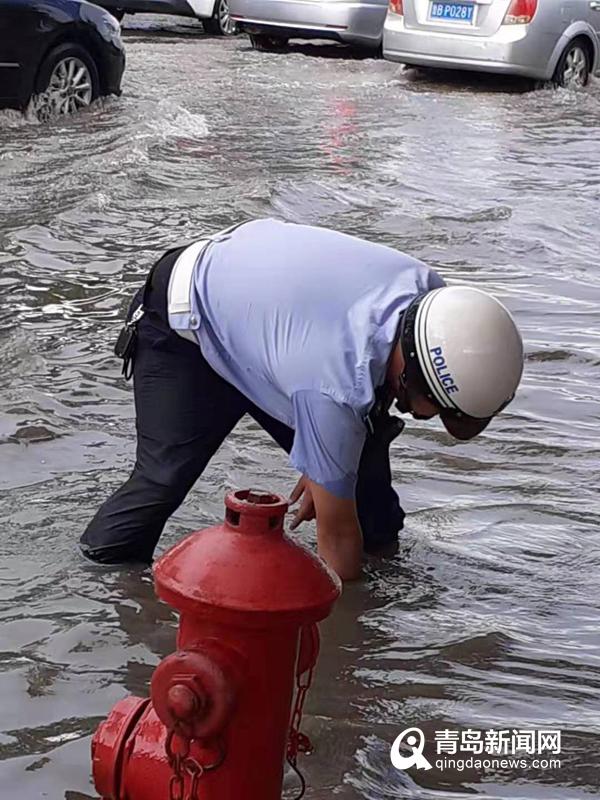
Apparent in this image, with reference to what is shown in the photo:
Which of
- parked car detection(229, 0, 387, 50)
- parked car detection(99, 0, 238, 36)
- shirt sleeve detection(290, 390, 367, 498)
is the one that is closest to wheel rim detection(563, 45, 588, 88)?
parked car detection(229, 0, 387, 50)

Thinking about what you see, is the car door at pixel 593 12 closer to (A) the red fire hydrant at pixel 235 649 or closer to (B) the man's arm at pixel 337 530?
(B) the man's arm at pixel 337 530

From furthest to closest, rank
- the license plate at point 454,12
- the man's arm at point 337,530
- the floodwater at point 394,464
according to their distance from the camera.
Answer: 1. the license plate at point 454,12
2. the floodwater at point 394,464
3. the man's arm at point 337,530

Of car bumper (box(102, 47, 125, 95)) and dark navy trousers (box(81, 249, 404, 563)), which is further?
car bumper (box(102, 47, 125, 95))

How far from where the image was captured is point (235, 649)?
2320mm

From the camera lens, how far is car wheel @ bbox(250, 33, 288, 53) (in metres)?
18.3

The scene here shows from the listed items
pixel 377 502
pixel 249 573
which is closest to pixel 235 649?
pixel 249 573

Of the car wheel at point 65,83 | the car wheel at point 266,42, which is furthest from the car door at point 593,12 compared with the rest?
the car wheel at point 65,83

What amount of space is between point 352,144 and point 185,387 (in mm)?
8142

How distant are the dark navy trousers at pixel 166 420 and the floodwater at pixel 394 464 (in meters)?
0.25

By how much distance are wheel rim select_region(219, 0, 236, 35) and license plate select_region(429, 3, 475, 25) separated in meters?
5.13

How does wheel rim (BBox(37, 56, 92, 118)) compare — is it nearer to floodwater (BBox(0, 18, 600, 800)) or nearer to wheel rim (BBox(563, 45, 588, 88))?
floodwater (BBox(0, 18, 600, 800))

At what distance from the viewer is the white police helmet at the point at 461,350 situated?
3205 millimetres

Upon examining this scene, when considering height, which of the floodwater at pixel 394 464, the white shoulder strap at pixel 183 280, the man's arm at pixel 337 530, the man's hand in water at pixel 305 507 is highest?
the white shoulder strap at pixel 183 280

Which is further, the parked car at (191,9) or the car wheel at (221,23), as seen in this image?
the car wheel at (221,23)
